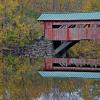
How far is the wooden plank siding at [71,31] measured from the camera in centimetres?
2939

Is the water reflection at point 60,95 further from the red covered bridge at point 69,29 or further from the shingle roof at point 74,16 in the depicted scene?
the shingle roof at point 74,16

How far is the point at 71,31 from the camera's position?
97.6 ft

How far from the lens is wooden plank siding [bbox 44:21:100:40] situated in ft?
96.4

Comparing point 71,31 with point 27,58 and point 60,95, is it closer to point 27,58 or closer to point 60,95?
point 27,58

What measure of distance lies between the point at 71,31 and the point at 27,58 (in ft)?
10.5

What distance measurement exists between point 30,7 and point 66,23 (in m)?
27.3

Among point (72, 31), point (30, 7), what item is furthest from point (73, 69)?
point (30, 7)

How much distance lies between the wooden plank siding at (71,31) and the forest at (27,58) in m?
1.64

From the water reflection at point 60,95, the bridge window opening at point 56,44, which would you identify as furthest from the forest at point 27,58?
the bridge window opening at point 56,44

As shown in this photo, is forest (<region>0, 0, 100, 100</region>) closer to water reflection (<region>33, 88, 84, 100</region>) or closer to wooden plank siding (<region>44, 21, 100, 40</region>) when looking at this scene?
water reflection (<region>33, 88, 84, 100</region>)

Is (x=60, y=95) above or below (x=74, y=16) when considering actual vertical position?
below

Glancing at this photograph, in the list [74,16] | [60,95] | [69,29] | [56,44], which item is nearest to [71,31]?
[69,29]

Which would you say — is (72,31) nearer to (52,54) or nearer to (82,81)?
(52,54)

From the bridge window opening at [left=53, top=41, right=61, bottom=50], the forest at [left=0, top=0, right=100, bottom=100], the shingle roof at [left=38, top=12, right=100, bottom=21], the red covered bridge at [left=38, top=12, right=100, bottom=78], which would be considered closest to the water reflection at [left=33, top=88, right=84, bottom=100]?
the forest at [left=0, top=0, right=100, bottom=100]
